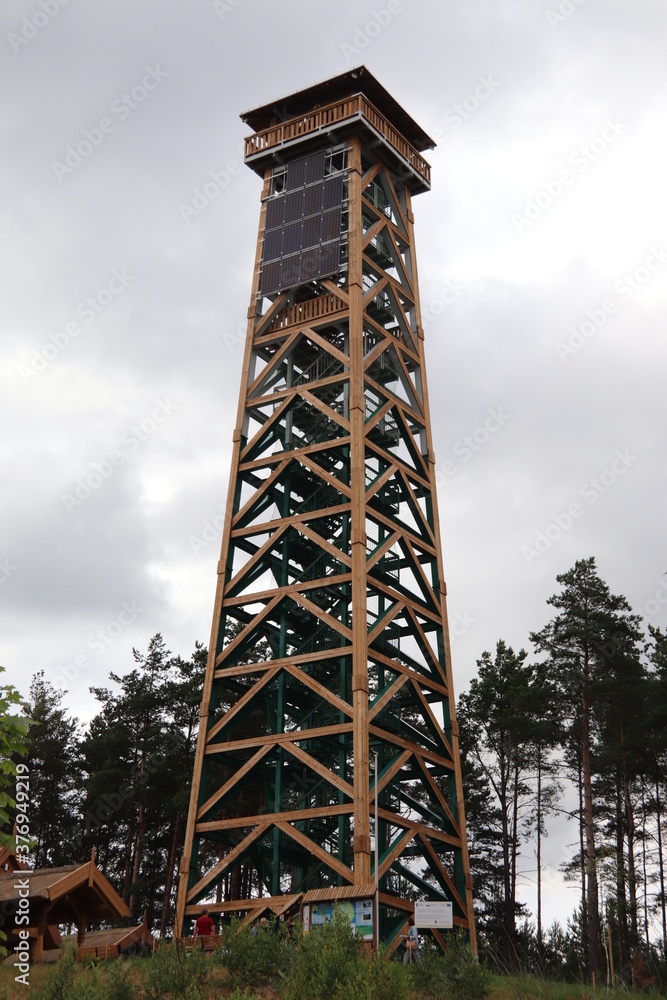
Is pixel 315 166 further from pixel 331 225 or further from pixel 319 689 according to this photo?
pixel 319 689

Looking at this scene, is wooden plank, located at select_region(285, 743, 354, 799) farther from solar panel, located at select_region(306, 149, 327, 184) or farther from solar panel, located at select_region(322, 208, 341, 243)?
solar panel, located at select_region(306, 149, 327, 184)

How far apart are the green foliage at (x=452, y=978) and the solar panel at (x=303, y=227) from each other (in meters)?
21.0

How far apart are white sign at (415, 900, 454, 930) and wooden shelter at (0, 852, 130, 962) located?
637 cm

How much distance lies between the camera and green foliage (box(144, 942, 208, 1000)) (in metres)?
15.2

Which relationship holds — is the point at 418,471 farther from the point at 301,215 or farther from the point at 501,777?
the point at 501,777

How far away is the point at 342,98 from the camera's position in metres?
35.7

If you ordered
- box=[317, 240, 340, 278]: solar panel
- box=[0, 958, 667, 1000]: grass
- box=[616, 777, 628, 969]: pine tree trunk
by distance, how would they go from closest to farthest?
box=[0, 958, 667, 1000]: grass, box=[616, 777, 628, 969]: pine tree trunk, box=[317, 240, 340, 278]: solar panel

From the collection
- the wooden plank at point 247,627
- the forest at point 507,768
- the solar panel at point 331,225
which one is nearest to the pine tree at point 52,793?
the forest at point 507,768

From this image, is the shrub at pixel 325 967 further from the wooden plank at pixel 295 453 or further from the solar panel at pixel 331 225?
the solar panel at pixel 331 225

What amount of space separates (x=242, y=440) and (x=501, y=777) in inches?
663

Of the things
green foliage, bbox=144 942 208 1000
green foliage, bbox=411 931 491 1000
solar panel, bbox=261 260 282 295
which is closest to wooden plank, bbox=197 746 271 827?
green foliage, bbox=144 942 208 1000

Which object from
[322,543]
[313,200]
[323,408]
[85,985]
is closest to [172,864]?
[322,543]

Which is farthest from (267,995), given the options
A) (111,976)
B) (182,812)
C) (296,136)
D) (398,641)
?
(296,136)

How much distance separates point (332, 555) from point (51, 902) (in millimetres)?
11961
